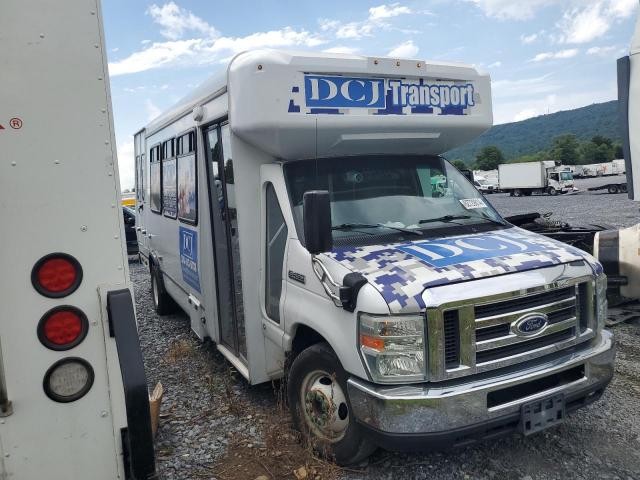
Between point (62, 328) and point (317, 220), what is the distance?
1.70m

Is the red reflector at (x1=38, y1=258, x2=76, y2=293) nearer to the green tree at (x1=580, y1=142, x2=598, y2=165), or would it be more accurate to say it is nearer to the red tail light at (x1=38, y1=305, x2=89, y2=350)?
the red tail light at (x1=38, y1=305, x2=89, y2=350)

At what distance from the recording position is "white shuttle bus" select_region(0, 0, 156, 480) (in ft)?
6.56

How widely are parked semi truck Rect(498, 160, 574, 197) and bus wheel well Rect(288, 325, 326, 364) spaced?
4290 cm

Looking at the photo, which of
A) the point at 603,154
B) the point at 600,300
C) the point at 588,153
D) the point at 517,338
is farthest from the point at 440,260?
the point at 588,153

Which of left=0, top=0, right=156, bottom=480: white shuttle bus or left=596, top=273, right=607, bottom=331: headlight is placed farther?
left=596, top=273, right=607, bottom=331: headlight

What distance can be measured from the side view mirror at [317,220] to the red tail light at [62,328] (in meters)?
1.60

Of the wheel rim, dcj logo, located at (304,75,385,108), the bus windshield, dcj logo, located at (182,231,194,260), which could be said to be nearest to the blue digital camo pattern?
the bus windshield

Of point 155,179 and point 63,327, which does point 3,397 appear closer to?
point 63,327

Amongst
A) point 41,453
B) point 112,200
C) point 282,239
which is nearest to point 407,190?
point 282,239

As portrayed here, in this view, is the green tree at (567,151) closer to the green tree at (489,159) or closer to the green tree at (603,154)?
the green tree at (603,154)

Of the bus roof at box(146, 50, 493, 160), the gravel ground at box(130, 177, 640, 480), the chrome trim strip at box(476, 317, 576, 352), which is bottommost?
the gravel ground at box(130, 177, 640, 480)

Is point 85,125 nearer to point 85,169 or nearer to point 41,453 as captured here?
point 85,169

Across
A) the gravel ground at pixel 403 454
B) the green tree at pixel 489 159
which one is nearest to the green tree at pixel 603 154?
the green tree at pixel 489 159

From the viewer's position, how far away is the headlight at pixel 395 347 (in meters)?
3.08
